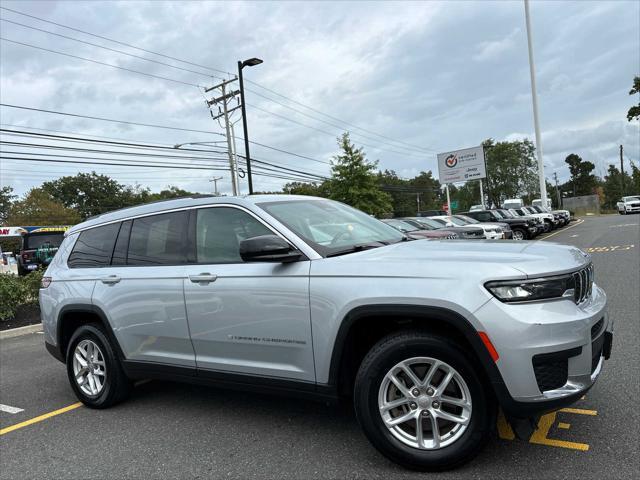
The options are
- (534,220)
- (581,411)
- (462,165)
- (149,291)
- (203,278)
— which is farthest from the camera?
(462,165)

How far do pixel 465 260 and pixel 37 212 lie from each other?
78.0 metres

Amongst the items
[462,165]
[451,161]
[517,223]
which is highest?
[451,161]

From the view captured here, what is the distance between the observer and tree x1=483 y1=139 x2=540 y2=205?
81.6 meters

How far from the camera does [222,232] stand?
149 inches

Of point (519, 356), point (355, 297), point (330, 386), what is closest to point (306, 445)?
point (330, 386)

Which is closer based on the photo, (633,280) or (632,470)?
(632,470)

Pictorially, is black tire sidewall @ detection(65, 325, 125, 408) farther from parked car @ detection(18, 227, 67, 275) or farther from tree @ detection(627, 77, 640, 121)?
tree @ detection(627, 77, 640, 121)

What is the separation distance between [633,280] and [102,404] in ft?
27.9

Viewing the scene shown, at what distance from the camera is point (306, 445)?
11.2 ft

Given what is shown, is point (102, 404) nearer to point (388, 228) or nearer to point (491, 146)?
point (388, 228)

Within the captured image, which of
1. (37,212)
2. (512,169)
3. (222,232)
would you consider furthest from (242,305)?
(512,169)

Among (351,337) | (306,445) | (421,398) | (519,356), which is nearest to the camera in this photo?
(519,356)

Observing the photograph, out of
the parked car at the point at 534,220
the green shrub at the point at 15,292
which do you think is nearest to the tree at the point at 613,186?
the parked car at the point at 534,220

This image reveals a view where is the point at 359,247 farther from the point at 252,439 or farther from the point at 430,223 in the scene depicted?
the point at 430,223
